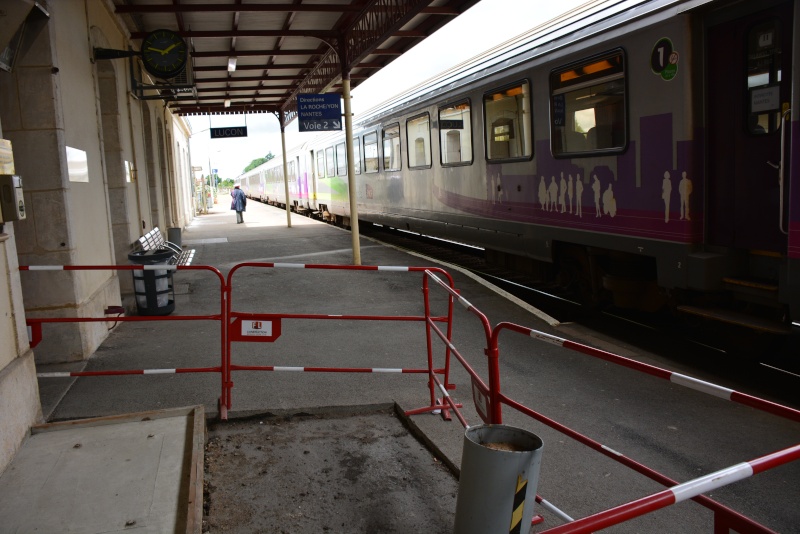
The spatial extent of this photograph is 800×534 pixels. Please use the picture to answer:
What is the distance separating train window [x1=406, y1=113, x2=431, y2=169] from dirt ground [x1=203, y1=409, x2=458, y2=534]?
7984 mm

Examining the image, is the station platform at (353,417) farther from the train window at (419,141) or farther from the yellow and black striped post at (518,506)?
the train window at (419,141)

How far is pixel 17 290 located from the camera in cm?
461

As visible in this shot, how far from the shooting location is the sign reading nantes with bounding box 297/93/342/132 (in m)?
13.0

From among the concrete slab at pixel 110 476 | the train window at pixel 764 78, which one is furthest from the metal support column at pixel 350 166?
the concrete slab at pixel 110 476

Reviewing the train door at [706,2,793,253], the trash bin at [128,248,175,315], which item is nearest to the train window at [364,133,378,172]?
the trash bin at [128,248,175,315]

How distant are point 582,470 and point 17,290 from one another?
3.95 metres

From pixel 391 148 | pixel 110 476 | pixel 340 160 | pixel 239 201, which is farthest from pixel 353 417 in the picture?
pixel 239 201

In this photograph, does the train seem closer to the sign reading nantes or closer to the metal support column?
the metal support column

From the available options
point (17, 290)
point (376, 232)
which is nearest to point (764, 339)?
point (17, 290)

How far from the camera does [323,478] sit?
402 cm

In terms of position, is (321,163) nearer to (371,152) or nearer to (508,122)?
(371,152)

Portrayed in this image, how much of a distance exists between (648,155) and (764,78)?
123 centimetres

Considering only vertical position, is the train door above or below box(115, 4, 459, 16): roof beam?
below

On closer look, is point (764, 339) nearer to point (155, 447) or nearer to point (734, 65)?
point (734, 65)
